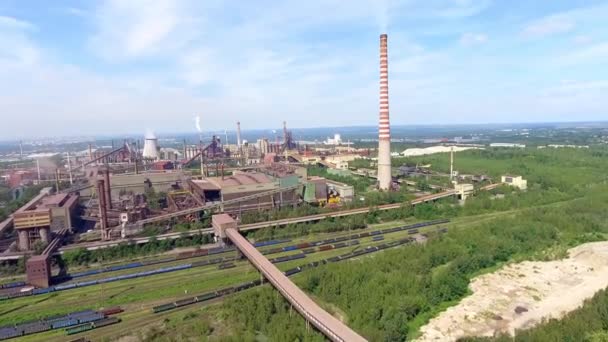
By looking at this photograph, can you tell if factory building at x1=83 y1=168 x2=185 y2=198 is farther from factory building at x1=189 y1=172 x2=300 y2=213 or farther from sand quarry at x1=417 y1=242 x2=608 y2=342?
sand quarry at x1=417 y1=242 x2=608 y2=342

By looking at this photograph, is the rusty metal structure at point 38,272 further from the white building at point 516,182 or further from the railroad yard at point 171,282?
the white building at point 516,182

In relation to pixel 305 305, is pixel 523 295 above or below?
below

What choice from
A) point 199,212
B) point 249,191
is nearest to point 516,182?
point 249,191

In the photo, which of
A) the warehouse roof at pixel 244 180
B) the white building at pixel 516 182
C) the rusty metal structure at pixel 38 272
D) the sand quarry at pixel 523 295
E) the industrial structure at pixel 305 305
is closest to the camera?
the industrial structure at pixel 305 305

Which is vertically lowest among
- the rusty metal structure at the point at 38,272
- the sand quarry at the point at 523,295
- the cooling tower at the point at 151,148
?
the sand quarry at the point at 523,295

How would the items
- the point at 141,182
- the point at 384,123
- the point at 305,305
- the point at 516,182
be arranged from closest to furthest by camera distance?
the point at 305,305 < the point at 384,123 < the point at 516,182 < the point at 141,182

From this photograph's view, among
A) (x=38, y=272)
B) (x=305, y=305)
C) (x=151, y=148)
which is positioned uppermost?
(x=151, y=148)

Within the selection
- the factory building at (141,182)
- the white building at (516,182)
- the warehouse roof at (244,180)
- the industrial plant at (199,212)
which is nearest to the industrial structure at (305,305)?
the industrial plant at (199,212)

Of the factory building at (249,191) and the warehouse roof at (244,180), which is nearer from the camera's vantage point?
the factory building at (249,191)

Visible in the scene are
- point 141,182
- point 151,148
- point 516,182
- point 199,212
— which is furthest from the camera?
point 151,148

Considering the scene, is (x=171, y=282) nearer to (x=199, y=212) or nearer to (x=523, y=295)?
(x=199, y=212)
